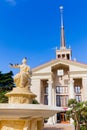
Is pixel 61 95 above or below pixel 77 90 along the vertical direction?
below

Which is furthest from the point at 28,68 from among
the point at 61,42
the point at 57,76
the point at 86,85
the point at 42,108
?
the point at 61,42

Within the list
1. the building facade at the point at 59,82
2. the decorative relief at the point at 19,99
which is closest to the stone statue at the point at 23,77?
the decorative relief at the point at 19,99

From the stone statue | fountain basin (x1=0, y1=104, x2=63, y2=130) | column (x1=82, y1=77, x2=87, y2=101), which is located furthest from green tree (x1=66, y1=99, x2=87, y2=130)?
fountain basin (x1=0, y1=104, x2=63, y2=130)

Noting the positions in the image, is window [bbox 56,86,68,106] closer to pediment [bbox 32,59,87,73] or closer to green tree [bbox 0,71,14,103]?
pediment [bbox 32,59,87,73]

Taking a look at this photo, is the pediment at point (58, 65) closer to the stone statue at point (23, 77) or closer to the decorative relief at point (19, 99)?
the stone statue at point (23, 77)

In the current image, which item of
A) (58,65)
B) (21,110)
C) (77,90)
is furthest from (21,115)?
(77,90)

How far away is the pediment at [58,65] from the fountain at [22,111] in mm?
29252

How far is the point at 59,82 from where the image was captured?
39594mm

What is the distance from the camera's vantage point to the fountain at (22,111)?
6.10 m

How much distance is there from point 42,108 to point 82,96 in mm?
32197

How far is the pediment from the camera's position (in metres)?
37.4

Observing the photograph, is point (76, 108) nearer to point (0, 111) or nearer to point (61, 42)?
point (0, 111)

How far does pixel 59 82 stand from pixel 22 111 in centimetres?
3360

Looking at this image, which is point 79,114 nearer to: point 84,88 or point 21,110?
point 84,88
